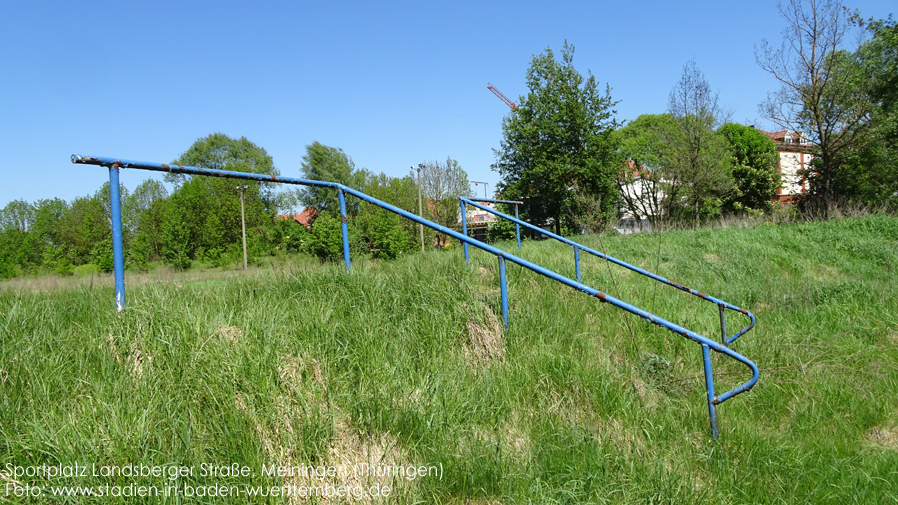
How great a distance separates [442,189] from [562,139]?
1356 cm

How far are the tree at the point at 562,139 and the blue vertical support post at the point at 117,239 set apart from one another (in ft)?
73.7

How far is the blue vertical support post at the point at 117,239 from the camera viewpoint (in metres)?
2.84

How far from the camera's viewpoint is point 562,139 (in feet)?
82.1

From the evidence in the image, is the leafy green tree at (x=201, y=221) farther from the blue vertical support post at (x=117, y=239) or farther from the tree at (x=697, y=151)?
the tree at (x=697, y=151)

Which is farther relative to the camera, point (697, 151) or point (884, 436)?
point (697, 151)

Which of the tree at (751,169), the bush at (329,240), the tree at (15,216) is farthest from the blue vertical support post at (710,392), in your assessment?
the tree at (751,169)

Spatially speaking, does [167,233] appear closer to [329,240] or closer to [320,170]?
[329,240]

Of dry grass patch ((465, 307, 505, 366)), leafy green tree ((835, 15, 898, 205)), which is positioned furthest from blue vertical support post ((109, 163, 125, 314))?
leafy green tree ((835, 15, 898, 205))

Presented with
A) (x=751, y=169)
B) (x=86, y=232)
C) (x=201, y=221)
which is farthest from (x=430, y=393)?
(x=751, y=169)

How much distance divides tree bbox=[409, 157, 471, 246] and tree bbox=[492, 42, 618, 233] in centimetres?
938

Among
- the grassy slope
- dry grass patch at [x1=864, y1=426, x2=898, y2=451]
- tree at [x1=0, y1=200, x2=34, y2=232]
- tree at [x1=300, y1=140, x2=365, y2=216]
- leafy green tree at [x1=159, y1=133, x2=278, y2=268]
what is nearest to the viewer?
the grassy slope

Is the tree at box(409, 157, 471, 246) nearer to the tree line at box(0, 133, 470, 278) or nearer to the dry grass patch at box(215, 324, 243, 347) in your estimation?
the tree line at box(0, 133, 470, 278)

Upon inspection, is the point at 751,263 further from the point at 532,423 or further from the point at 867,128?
the point at 867,128

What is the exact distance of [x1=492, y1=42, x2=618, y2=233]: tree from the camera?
2461 cm
